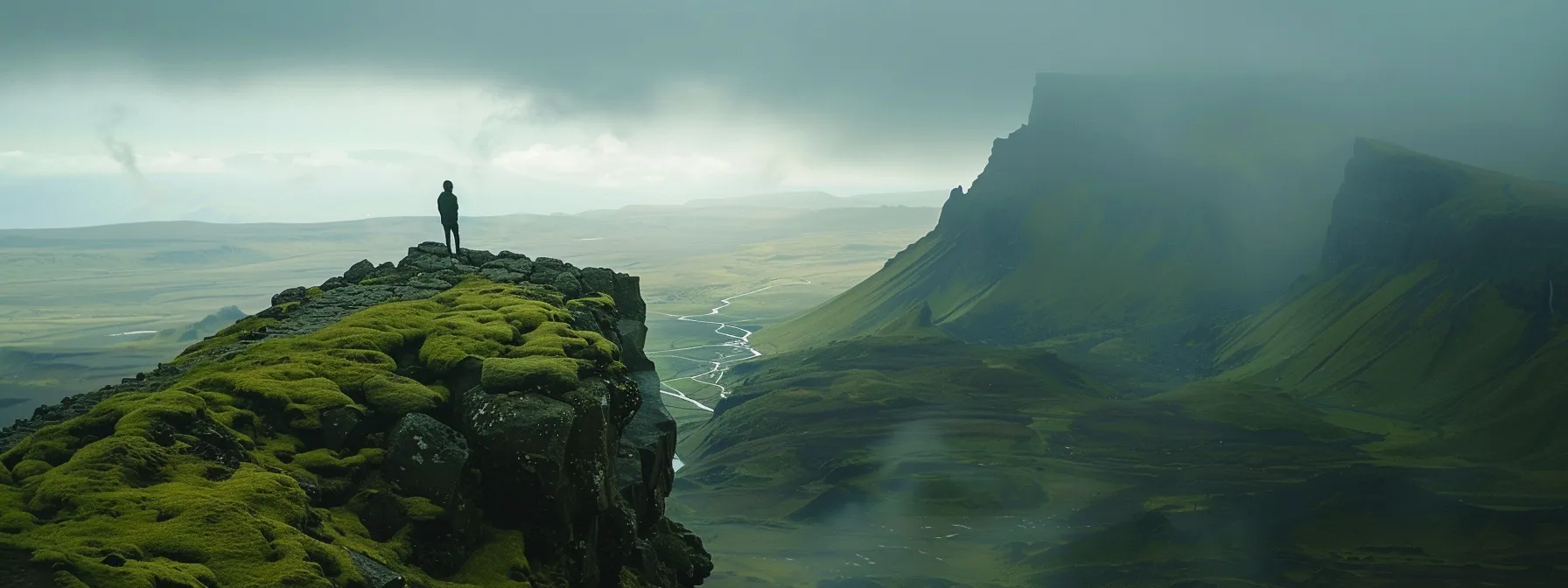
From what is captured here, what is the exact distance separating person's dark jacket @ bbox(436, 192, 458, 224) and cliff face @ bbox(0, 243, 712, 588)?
53.1 feet

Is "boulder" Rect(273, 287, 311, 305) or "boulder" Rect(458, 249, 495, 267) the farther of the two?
"boulder" Rect(458, 249, 495, 267)

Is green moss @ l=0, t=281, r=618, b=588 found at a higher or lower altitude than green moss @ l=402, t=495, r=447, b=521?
higher

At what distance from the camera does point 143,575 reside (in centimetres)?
2886

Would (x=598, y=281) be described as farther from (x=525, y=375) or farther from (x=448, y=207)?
(x=525, y=375)

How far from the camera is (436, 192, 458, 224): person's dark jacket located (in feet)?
257

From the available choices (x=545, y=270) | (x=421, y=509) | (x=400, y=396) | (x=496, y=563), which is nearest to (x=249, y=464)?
(x=421, y=509)

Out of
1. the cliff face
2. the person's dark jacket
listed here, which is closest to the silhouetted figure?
the person's dark jacket

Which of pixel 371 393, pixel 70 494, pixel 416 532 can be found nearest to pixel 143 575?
pixel 70 494

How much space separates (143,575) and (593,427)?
19004 millimetres

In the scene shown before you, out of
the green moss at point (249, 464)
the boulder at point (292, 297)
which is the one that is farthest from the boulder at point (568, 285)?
the green moss at point (249, 464)

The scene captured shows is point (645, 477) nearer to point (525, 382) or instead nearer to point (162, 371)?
point (525, 382)

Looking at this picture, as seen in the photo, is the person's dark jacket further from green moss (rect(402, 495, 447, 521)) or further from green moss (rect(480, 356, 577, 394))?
green moss (rect(402, 495, 447, 521))

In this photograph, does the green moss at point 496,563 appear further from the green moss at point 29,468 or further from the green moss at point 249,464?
the green moss at point 29,468

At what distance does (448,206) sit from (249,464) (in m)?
42.6
